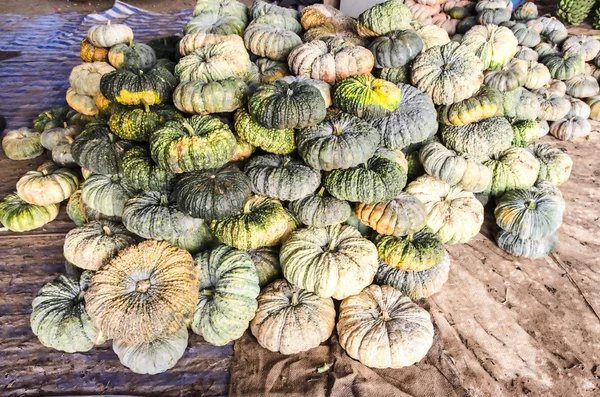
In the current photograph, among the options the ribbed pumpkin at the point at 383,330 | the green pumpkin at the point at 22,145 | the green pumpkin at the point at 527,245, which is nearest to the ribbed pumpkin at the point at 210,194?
the ribbed pumpkin at the point at 383,330

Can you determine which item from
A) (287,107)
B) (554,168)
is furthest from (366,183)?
(554,168)

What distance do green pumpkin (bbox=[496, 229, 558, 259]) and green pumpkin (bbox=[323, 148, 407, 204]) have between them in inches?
76.4

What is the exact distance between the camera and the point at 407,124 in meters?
4.96

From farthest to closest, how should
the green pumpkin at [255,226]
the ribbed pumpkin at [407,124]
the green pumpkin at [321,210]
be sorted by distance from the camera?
1. the ribbed pumpkin at [407,124]
2. the green pumpkin at [321,210]
3. the green pumpkin at [255,226]

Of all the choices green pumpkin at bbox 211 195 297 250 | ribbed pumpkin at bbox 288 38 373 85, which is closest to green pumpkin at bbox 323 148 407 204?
green pumpkin at bbox 211 195 297 250

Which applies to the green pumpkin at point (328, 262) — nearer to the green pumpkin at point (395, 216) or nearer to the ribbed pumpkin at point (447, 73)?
the green pumpkin at point (395, 216)

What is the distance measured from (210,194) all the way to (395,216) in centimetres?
196

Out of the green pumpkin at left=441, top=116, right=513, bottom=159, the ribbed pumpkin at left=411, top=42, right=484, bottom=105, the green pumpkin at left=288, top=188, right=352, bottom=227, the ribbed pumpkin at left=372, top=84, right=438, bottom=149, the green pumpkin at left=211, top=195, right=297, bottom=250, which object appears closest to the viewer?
the green pumpkin at left=211, top=195, right=297, bottom=250

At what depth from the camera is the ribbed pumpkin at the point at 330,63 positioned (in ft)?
16.8

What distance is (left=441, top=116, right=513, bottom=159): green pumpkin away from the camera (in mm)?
5566

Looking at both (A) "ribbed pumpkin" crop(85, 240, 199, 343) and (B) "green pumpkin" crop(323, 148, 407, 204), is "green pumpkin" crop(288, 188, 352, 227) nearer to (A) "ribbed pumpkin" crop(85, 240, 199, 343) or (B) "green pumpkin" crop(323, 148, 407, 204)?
(B) "green pumpkin" crop(323, 148, 407, 204)

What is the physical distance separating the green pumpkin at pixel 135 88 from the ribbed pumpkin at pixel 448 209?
10.4 ft

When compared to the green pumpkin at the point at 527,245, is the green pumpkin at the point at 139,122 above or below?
above

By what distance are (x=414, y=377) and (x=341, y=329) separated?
0.82 meters
